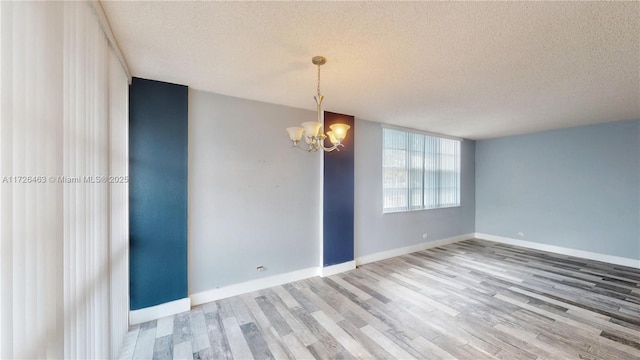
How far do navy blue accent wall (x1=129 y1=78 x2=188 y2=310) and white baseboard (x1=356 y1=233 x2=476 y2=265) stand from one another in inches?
114

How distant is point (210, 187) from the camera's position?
297 centimetres

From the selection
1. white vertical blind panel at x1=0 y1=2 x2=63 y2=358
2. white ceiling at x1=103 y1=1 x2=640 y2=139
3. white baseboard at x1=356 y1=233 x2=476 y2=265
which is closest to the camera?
white vertical blind panel at x1=0 y1=2 x2=63 y2=358

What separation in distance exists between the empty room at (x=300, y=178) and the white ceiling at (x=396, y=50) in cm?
2

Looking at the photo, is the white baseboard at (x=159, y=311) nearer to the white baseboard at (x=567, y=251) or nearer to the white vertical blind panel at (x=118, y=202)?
the white vertical blind panel at (x=118, y=202)

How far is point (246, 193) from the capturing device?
10.5ft

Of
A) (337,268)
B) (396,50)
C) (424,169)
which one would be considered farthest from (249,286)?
(424,169)

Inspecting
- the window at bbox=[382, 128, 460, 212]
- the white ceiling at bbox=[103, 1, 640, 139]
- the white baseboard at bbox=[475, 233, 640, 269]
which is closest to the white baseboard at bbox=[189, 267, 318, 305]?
the window at bbox=[382, 128, 460, 212]

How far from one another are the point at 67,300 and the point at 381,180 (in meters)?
4.23

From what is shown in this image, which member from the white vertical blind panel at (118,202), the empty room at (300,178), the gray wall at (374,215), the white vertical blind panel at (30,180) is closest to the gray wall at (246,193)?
the empty room at (300,178)

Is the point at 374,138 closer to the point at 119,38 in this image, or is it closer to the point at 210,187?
the point at 210,187

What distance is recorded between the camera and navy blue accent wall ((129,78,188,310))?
2.50 metres

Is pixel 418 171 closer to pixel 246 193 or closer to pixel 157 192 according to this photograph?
pixel 246 193

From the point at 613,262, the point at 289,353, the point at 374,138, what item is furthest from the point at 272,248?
the point at 613,262

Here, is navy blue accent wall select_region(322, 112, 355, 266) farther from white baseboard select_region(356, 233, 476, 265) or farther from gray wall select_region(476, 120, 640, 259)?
gray wall select_region(476, 120, 640, 259)
